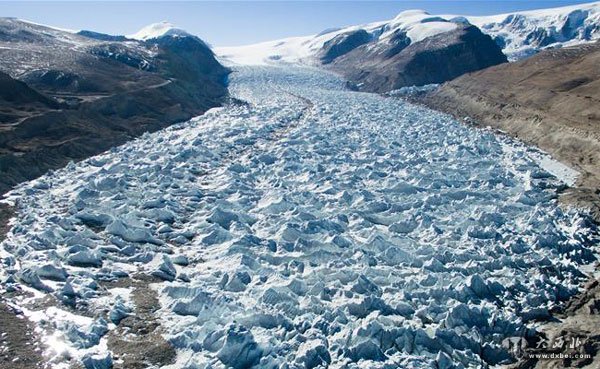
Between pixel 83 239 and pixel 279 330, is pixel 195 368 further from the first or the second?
pixel 83 239

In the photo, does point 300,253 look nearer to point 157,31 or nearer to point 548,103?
point 548,103

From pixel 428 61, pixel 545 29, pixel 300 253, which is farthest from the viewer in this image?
pixel 545 29

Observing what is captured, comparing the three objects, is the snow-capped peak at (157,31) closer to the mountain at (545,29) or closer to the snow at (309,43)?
the snow at (309,43)

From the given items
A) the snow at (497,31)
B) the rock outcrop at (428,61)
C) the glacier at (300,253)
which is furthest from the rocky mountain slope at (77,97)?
the snow at (497,31)

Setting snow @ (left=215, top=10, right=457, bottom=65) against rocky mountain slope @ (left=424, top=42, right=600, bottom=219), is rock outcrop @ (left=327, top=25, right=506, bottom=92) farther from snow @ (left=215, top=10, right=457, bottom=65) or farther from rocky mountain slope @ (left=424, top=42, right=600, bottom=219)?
rocky mountain slope @ (left=424, top=42, right=600, bottom=219)

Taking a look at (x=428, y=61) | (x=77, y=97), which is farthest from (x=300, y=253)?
(x=428, y=61)

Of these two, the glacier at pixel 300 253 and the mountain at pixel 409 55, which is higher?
the mountain at pixel 409 55
